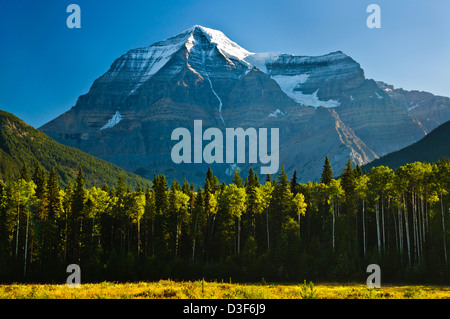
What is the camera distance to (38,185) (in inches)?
3150

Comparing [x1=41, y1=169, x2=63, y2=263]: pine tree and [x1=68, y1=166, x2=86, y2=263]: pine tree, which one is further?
[x1=68, y1=166, x2=86, y2=263]: pine tree

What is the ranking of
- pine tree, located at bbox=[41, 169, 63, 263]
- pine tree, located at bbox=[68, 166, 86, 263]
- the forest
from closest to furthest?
the forest, pine tree, located at bbox=[41, 169, 63, 263], pine tree, located at bbox=[68, 166, 86, 263]

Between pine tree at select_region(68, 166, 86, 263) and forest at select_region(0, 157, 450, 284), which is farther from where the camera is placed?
pine tree at select_region(68, 166, 86, 263)

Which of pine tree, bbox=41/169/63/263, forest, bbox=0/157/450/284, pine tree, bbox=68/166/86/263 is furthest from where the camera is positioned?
pine tree, bbox=68/166/86/263

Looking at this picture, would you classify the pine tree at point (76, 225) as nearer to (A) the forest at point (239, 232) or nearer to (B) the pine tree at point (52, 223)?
(A) the forest at point (239, 232)

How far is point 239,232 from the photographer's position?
7369cm

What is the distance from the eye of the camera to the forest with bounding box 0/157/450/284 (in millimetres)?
62250

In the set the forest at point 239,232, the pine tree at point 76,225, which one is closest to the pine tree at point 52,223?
the forest at point 239,232

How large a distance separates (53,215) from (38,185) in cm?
854

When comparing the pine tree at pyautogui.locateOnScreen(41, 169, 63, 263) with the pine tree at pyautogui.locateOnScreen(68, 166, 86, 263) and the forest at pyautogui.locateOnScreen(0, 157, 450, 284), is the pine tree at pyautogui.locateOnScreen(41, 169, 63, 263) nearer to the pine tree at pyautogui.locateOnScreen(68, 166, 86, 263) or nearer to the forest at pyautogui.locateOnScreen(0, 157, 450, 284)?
the forest at pyautogui.locateOnScreen(0, 157, 450, 284)

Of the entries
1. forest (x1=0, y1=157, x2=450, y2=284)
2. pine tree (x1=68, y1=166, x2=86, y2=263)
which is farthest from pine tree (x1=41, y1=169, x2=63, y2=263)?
pine tree (x1=68, y1=166, x2=86, y2=263)
